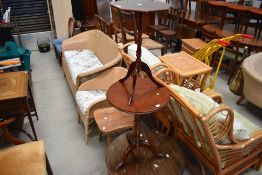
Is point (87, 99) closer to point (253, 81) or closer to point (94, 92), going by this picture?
point (94, 92)

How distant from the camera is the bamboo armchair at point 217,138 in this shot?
133 cm

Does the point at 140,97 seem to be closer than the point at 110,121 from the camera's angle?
Yes

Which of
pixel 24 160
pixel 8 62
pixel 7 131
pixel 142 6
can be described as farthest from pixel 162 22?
pixel 24 160

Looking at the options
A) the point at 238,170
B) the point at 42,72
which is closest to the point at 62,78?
the point at 42,72

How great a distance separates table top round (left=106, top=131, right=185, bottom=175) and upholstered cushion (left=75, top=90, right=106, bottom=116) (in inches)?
17.1

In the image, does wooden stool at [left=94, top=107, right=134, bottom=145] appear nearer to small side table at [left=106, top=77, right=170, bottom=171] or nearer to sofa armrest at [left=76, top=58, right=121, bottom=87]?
small side table at [left=106, top=77, right=170, bottom=171]

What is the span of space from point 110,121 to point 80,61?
4.72 feet

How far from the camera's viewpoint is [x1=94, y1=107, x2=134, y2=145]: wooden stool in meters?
1.90

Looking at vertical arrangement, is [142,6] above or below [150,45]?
above

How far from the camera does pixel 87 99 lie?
224 cm

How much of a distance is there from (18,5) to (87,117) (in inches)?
168

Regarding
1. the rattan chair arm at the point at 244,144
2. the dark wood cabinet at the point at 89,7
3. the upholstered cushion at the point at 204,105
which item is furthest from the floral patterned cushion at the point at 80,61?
the rattan chair arm at the point at 244,144

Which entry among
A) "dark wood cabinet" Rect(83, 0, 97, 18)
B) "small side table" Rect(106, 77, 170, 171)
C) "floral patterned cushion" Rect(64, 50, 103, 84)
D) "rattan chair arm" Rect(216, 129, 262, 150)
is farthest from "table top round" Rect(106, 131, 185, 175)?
"dark wood cabinet" Rect(83, 0, 97, 18)

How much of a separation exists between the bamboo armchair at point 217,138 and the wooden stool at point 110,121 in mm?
433
